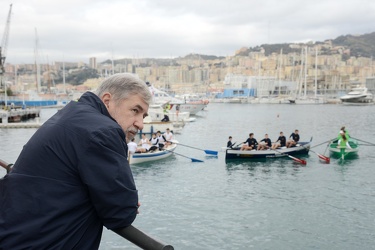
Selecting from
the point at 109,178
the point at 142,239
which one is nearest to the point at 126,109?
the point at 109,178

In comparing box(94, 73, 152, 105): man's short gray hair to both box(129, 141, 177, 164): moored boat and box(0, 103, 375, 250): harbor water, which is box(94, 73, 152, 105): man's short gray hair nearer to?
box(0, 103, 375, 250): harbor water

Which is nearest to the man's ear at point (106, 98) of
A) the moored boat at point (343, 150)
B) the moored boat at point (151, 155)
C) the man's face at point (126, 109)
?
the man's face at point (126, 109)

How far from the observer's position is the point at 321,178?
757 inches

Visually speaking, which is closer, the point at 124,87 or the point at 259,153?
the point at 124,87

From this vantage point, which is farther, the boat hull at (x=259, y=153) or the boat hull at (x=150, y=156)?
the boat hull at (x=259, y=153)

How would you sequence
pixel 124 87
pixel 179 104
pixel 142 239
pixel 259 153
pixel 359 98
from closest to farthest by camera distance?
pixel 142 239
pixel 124 87
pixel 259 153
pixel 179 104
pixel 359 98

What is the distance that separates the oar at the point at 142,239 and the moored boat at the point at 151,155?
1970 cm

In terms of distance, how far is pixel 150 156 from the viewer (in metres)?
22.8

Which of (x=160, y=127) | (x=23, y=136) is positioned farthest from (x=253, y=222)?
(x=23, y=136)

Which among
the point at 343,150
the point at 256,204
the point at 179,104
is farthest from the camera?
the point at 179,104

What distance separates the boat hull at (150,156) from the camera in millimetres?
21906

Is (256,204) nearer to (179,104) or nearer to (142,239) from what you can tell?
(142,239)

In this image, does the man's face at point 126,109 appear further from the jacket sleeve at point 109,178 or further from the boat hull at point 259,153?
the boat hull at point 259,153

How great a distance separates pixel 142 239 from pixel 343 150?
2652cm
